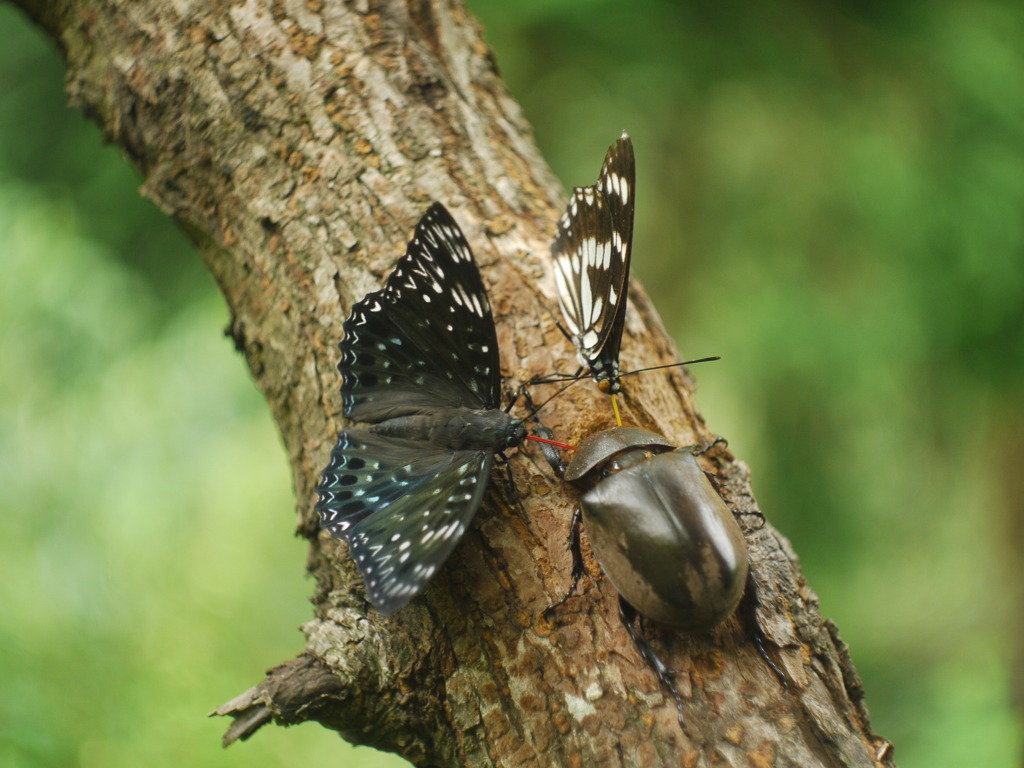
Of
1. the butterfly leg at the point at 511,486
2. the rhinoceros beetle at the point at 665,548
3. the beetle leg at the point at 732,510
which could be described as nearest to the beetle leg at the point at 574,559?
the rhinoceros beetle at the point at 665,548

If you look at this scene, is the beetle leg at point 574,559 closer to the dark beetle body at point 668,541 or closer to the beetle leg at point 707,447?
the dark beetle body at point 668,541

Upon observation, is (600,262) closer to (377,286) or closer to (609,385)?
(609,385)

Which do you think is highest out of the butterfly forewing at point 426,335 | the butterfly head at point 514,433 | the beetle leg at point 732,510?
the butterfly forewing at point 426,335

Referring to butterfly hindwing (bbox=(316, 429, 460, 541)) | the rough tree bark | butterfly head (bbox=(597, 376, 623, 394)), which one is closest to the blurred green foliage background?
the rough tree bark

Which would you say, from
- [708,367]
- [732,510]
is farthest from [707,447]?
[708,367]

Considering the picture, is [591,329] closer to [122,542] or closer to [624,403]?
[624,403]

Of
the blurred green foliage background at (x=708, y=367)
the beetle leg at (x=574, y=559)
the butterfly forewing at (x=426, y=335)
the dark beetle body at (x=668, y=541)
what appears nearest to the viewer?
the dark beetle body at (x=668, y=541)
